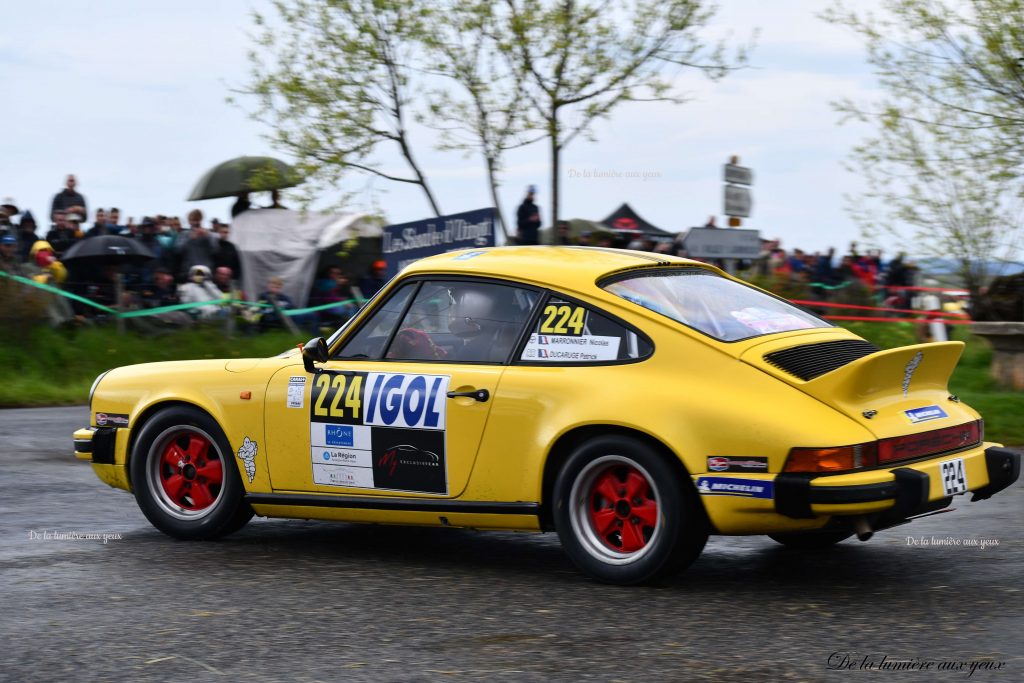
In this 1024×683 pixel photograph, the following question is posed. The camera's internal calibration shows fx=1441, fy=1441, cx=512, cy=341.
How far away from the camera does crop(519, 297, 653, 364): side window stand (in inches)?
246

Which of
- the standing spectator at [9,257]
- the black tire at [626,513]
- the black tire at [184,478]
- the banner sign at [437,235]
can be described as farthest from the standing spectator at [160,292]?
the black tire at [626,513]

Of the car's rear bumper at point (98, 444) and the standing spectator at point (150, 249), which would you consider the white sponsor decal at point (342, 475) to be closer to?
the car's rear bumper at point (98, 444)

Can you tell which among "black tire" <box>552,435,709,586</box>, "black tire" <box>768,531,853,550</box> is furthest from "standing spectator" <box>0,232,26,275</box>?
"black tire" <box>552,435,709,586</box>

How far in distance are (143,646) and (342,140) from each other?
1567 cm

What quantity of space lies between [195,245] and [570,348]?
43.9ft

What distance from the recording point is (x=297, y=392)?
6.96 metres

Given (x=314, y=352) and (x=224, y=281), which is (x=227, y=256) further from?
(x=314, y=352)

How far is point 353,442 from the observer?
672cm

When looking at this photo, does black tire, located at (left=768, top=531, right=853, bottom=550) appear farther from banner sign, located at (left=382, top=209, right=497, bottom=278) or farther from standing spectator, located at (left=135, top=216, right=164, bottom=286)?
standing spectator, located at (left=135, top=216, right=164, bottom=286)

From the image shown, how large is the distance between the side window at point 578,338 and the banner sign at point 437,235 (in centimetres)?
872

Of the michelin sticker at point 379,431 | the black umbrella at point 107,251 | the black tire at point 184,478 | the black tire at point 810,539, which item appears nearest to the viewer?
the michelin sticker at point 379,431

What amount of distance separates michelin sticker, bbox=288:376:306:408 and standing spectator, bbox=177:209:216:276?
39.9 ft

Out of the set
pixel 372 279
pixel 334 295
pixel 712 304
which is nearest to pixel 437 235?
pixel 334 295

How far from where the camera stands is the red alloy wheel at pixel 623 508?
6039 millimetres
